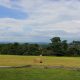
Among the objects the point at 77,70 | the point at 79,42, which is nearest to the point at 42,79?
the point at 77,70

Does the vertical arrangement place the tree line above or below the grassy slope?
above

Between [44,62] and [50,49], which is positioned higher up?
[50,49]

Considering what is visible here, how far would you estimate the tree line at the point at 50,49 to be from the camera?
40219 mm

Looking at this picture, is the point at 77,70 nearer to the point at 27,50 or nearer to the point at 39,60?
the point at 39,60

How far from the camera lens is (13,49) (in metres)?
42.5

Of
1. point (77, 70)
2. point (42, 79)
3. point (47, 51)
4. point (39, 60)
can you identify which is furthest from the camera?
point (47, 51)

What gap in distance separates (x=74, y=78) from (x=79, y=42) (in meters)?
30.5

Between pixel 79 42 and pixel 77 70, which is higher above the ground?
pixel 79 42

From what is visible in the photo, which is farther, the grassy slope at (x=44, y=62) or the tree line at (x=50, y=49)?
the tree line at (x=50, y=49)

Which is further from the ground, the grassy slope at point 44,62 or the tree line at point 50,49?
the tree line at point 50,49

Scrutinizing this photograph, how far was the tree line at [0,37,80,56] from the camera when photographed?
1583 inches

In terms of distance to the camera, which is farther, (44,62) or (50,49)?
(50,49)

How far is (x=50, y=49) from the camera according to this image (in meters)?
41.9

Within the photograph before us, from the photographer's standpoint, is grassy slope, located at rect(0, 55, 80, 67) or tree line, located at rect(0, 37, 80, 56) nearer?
grassy slope, located at rect(0, 55, 80, 67)
